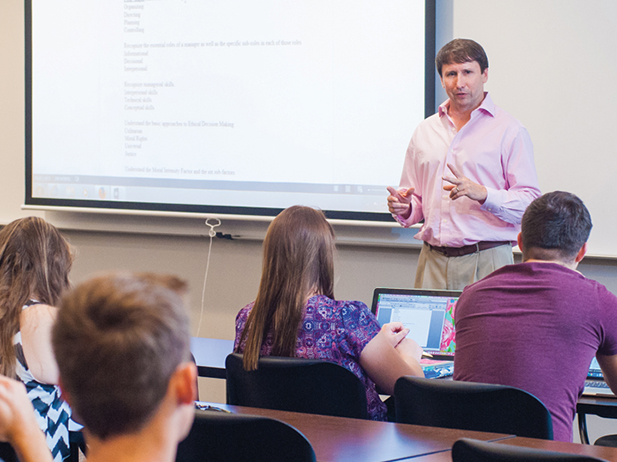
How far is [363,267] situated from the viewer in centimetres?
354

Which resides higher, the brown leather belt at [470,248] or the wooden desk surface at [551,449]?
the brown leather belt at [470,248]

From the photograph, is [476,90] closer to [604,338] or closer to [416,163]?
[416,163]

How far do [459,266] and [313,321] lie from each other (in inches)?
46.1

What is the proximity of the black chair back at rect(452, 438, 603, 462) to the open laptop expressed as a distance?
1.04 m

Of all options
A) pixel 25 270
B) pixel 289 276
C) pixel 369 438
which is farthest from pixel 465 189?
pixel 25 270

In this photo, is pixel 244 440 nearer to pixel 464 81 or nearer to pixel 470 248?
pixel 470 248

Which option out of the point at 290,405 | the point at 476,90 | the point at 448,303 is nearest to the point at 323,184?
the point at 476,90

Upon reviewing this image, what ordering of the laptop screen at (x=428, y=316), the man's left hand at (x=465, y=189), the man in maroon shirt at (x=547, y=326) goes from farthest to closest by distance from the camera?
the man's left hand at (x=465, y=189), the laptop screen at (x=428, y=316), the man in maroon shirt at (x=547, y=326)

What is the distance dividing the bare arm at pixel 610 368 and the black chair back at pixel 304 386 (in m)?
0.60

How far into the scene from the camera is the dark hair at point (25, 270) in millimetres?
1721

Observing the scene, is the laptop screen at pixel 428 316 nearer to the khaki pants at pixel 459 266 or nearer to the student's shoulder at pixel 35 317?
the khaki pants at pixel 459 266

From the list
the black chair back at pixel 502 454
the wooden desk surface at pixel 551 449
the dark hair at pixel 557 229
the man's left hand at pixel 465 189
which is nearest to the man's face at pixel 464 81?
the man's left hand at pixel 465 189

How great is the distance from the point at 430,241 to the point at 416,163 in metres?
0.36

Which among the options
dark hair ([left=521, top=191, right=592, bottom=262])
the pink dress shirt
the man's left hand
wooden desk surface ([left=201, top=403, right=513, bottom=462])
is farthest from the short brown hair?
the pink dress shirt
